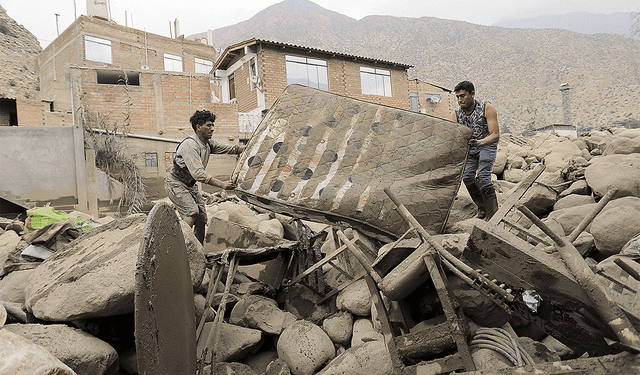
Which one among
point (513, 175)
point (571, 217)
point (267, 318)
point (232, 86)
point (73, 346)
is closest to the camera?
point (73, 346)

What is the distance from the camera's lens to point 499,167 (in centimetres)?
→ 823

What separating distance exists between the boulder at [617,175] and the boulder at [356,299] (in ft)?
9.55

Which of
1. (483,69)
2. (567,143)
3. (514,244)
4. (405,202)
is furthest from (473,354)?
(483,69)

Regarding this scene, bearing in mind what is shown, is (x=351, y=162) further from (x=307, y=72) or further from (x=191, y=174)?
(x=307, y=72)

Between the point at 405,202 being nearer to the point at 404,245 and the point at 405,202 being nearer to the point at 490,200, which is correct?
the point at 404,245

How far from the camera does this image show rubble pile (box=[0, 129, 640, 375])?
7.14ft

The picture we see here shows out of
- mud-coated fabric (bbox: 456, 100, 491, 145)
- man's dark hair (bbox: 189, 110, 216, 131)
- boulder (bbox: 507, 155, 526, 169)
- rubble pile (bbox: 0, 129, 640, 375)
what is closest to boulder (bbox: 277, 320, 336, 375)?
rubble pile (bbox: 0, 129, 640, 375)

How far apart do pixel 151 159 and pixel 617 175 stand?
33.7 ft

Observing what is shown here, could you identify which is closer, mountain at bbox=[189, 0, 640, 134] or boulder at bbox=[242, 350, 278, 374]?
boulder at bbox=[242, 350, 278, 374]

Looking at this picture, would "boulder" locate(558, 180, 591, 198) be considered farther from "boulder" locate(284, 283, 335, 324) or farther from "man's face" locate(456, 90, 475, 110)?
"boulder" locate(284, 283, 335, 324)

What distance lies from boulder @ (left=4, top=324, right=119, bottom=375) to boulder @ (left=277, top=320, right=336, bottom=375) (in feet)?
4.03

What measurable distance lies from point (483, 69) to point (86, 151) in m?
63.7

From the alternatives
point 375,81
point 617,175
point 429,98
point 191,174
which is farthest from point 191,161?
point 429,98

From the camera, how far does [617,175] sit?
13.8ft
